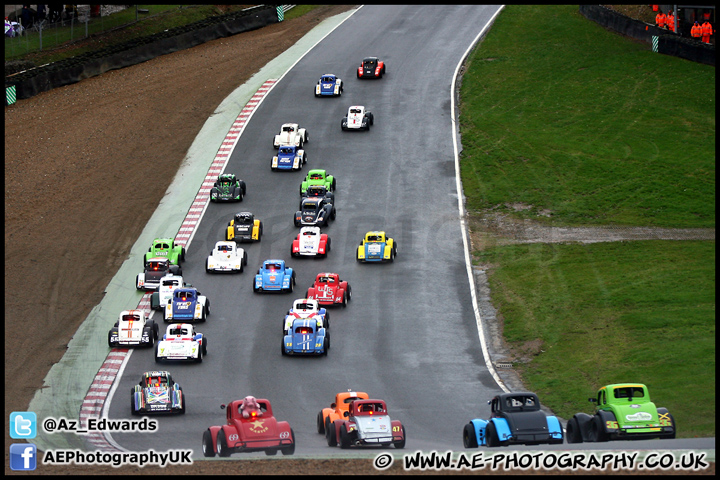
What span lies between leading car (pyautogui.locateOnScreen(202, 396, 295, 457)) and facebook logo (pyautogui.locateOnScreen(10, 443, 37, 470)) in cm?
493

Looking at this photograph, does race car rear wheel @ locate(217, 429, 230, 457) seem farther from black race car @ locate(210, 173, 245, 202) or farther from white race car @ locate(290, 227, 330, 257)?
black race car @ locate(210, 173, 245, 202)

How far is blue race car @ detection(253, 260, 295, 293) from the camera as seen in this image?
45656mm

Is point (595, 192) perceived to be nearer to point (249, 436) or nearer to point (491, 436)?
point (491, 436)

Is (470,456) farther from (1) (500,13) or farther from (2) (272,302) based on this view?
(1) (500,13)

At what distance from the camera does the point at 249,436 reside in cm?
2905

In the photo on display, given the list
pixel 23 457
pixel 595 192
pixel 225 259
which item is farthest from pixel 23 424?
pixel 595 192

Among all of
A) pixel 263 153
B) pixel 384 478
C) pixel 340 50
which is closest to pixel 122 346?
pixel 384 478

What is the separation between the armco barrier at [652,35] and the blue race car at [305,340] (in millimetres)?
44747

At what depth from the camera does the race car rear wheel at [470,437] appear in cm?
2977

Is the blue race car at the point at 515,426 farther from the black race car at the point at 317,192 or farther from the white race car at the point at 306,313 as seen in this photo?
the black race car at the point at 317,192

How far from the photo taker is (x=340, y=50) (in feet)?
265

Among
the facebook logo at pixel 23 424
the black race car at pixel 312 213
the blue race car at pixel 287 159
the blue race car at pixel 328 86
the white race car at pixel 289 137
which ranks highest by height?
the blue race car at pixel 328 86

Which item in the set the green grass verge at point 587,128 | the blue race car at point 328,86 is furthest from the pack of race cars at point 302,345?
the green grass verge at point 587,128

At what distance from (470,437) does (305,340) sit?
11384 millimetres
